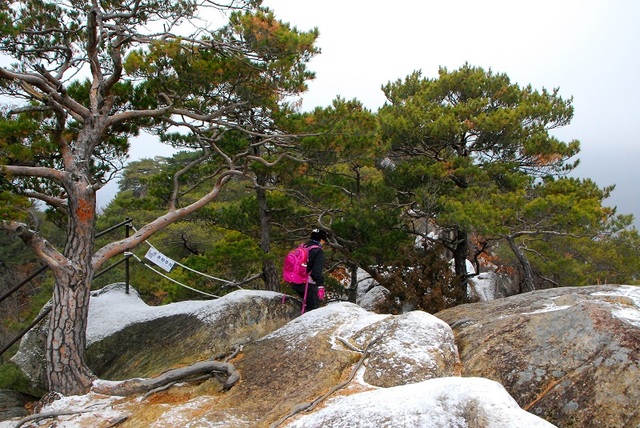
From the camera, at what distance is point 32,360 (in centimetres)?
665

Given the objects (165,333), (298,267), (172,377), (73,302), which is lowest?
(172,377)

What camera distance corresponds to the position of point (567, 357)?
3904 mm

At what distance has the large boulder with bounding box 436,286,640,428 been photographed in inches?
137

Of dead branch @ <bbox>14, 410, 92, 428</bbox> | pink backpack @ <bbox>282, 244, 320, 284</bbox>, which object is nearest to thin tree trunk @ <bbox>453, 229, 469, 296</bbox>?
pink backpack @ <bbox>282, 244, 320, 284</bbox>

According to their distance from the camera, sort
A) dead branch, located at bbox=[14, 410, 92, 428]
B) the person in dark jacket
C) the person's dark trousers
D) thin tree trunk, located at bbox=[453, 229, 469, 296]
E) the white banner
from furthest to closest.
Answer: thin tree trunk, located at bbox=[453, 229, 469, 296]
the white banner
the person's dark trousers
the person in dark jacket
dead branch, located at bbox=[14, 410, 92, 428]

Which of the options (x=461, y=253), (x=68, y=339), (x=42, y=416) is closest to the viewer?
(x=42, y=416)

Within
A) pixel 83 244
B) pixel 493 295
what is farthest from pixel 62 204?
pixel 493 295

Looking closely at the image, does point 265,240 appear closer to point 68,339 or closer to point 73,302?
point 73,302

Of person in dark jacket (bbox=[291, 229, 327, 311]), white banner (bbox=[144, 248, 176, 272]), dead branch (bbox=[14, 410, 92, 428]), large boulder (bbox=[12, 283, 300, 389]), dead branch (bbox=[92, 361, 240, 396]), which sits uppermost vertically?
white banner (bbox=[144, 248, 176, 272])

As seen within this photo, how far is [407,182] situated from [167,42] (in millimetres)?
5602

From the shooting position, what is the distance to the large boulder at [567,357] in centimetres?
348

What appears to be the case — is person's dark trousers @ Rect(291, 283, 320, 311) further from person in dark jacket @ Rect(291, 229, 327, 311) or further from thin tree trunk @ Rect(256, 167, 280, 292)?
thin tree trunk @ Rect(256, 167, 280, 292)

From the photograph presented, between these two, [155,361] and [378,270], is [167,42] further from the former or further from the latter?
[378,270]

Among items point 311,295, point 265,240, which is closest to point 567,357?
point 311,295
